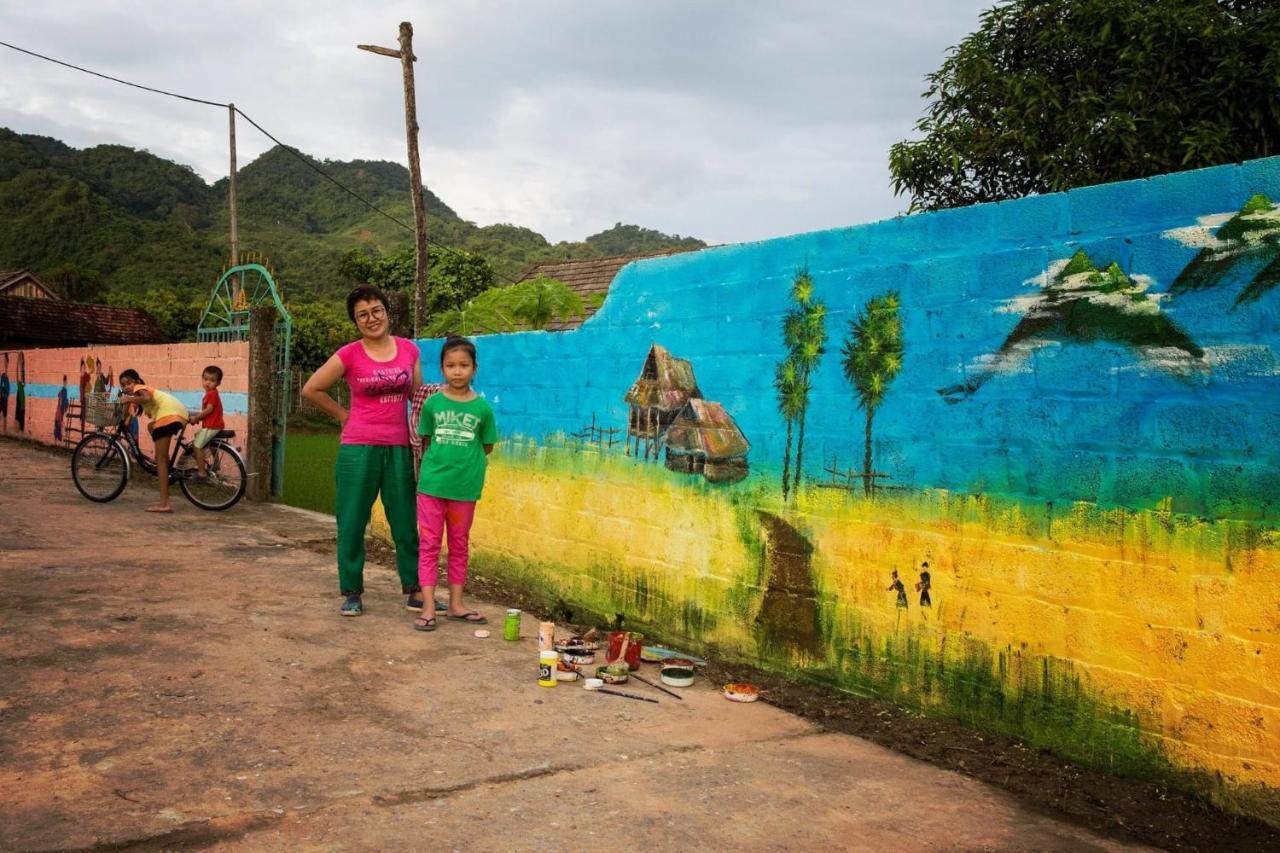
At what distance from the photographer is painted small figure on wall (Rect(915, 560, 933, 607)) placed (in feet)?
12.7

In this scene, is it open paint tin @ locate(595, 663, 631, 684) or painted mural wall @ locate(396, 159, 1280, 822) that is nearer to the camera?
painted mural wall @ locate(396, 159, 1280, 822)

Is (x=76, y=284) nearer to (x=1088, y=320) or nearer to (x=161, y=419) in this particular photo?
(x=161, y=419)

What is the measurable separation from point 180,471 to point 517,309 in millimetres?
3957

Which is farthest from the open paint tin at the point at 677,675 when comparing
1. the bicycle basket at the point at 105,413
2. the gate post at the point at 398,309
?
the bicycle basket at the point at 105,413

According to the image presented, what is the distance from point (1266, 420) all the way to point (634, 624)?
132 inches

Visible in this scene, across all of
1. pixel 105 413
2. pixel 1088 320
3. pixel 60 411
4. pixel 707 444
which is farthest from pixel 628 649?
pixel 60 411

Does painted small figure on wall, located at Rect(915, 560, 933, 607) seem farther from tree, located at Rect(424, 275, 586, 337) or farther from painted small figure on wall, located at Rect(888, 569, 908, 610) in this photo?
tree, located at Rect(424, 275, 586, 337)

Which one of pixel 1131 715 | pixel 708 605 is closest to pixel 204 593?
pixel 708 605

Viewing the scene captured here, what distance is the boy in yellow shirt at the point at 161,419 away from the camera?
376 inches

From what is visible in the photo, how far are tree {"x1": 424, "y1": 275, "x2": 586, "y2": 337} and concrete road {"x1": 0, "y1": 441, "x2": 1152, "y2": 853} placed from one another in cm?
518

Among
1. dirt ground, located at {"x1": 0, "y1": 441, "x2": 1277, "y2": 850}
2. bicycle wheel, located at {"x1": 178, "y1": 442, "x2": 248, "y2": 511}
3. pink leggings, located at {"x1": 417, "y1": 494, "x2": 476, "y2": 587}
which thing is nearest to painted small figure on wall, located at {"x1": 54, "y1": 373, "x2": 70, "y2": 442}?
bicycle wheel, located at {"x1": 178, "y1": 442, "x2": 248, "y2": 511}

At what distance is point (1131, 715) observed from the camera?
10.6ft

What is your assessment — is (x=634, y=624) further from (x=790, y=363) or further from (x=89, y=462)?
(x=89, y=462)

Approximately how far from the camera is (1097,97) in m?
11.5
